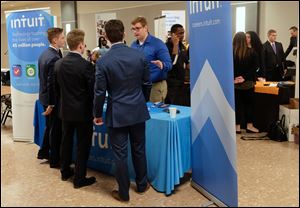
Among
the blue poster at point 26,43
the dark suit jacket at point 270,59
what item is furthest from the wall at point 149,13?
the blue poster at point 26,43

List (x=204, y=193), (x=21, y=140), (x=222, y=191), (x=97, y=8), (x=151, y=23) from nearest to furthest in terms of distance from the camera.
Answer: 1. (x=222, y=191)
2. (x=204, y=193)
3. (x=21, y=140)
4. (x=151, y=23)
5. (x=97, y=8)

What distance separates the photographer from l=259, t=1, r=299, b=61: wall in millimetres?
7000

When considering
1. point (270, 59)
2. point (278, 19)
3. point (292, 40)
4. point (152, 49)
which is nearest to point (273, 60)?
point (270, 59)

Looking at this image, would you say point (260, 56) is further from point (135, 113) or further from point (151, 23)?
point (151, 23)

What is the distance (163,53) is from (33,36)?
178 centimetres

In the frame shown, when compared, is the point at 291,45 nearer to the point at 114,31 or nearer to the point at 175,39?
the point at 175,39

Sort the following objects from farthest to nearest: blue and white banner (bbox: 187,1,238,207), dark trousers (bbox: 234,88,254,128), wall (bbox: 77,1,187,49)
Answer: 1. wall (bbox: 77,1,187,49)
2. dark trousers (bbox: 234,88,254,128)
3. blue and white banner (bbox: 187,1,238,207)

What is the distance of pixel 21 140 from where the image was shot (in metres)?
4.61

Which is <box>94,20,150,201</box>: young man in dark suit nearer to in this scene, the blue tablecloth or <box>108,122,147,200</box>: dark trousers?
<box>108,122,147,200</box>: dark trousers

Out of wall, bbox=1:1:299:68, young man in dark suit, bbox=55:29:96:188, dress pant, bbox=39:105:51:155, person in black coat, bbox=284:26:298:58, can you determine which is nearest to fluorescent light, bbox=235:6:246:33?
wall, bbox=1:1:299:68

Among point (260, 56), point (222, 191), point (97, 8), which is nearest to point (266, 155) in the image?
point (222, 191)

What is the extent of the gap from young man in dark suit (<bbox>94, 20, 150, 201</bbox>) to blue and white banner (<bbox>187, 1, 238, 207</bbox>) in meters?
0.42

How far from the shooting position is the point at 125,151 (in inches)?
109

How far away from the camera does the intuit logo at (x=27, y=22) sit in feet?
14.1
